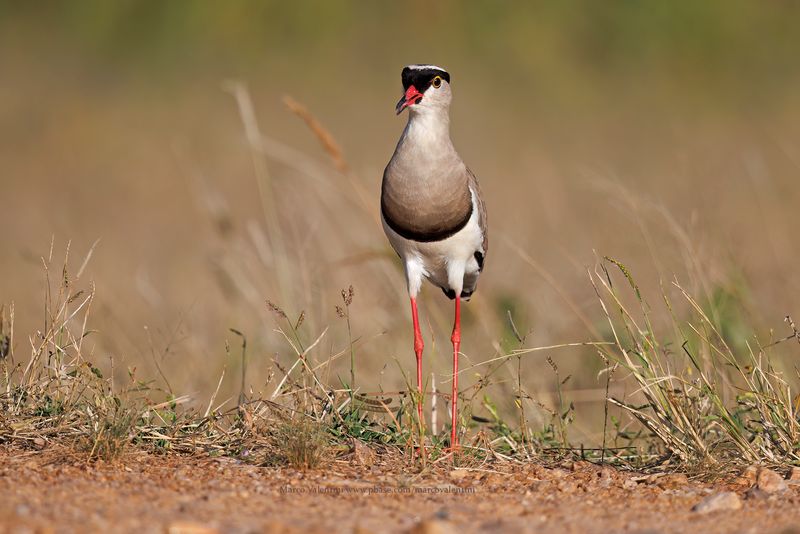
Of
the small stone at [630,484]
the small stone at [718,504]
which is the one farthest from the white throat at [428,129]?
the small stone at [718,504]

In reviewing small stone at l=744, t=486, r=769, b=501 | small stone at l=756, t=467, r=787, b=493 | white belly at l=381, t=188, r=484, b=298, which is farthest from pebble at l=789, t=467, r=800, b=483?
white belly at l=381, t=188, r=484, b=298

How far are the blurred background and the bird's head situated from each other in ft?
2.83

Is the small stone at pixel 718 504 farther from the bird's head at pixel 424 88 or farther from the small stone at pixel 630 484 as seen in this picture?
the bird's head at pixel 424 88

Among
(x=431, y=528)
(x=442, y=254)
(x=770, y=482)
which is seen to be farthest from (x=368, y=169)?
(x=431, y=528)

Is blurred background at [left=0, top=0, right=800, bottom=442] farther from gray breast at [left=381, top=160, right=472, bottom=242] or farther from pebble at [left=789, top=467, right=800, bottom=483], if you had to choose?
pebble at [left=789, top=467, right=800, bottom=483]

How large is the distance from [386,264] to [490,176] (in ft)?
23.2

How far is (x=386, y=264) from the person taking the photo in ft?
21.2

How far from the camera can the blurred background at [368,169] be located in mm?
6211

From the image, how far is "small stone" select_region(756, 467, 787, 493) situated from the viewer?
384 centimetres

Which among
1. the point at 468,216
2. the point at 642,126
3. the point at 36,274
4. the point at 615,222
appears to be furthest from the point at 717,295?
the point at 642,126

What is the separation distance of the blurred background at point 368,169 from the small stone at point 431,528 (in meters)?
1.17

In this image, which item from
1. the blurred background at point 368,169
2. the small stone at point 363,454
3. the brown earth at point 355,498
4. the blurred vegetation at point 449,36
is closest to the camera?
the brown earth at point 355,498

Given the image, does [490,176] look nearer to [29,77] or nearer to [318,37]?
[318,37]

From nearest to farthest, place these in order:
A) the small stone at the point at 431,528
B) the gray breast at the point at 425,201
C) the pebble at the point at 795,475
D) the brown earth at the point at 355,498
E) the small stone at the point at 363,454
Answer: the small stone at the point at 431,528 < the brown earth at the point at 355,498 < the pebble at the point at 795,475 < the small stone at the point at 363,454 < the gray breast at the point at 425,201
